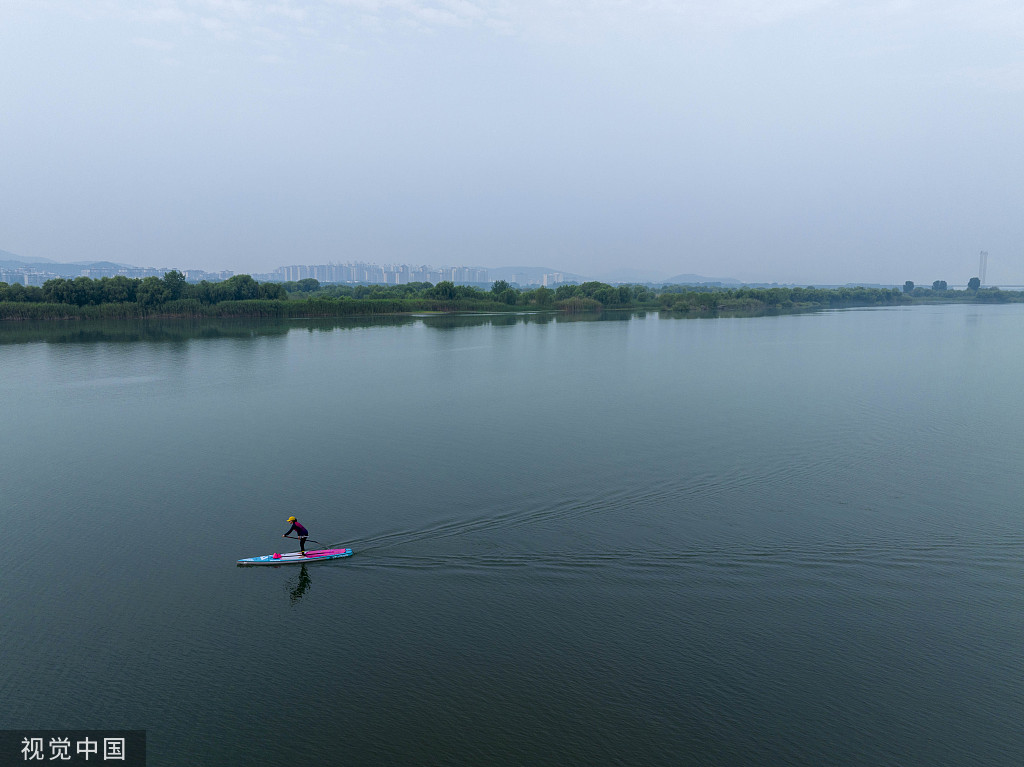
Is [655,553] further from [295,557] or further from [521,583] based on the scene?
[295,557]

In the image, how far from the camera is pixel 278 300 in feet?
269

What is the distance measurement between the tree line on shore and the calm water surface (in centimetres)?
4967

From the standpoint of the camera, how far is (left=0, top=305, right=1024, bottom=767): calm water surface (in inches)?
356

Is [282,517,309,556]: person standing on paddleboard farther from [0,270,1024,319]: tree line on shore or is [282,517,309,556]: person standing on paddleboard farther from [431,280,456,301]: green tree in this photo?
[431,280,456,301]: green tree

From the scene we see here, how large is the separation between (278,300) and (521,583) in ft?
255

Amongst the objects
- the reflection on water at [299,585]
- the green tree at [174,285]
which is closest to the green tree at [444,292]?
the green tree at [174,285]

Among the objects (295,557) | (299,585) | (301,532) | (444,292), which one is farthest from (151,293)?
(299,585)

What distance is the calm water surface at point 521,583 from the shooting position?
29.6 ft

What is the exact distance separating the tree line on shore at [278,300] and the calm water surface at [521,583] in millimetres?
49674

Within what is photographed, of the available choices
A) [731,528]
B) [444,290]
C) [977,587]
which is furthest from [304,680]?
[444,290]

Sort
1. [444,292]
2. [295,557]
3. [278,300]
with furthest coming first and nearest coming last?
1. [444,292]
2. [278,300]
3. [295,557]

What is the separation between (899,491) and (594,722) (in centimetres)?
1327

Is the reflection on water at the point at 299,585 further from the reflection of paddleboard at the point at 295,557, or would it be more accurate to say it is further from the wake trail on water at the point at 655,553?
the wake trail on water at the point at 655,553

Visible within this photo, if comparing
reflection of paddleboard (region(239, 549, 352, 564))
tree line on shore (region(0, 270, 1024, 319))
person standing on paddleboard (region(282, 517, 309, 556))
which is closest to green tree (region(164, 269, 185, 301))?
tree line on shore (region(0, 270, 1024, 319))
